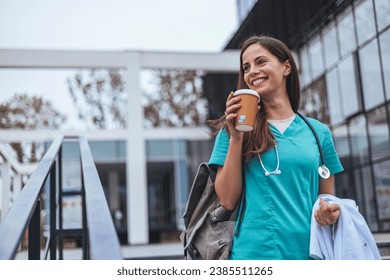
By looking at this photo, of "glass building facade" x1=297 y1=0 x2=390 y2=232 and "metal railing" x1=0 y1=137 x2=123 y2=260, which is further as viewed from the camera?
"glass building facade" x1=297 y1=0 x2=390 y2=232

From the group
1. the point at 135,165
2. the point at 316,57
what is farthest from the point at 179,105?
the point at 316,57

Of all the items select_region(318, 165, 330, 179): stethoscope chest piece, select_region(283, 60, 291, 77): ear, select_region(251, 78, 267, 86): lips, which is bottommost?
select_region(318, 165, 330, 179): stethoscope chest piece

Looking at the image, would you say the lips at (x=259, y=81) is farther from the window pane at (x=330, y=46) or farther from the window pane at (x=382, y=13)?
the window pane at (x=330, y=46)

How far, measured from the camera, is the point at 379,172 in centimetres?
829

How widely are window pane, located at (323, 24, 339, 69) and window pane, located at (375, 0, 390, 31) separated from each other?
4.81 feet

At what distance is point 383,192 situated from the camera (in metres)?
8.24

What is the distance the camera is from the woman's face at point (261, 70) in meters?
1.41

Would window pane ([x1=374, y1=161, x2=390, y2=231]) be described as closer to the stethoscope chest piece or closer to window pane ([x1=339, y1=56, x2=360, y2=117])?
window pane ([x1=339, y1=56, x2=360, y2=117])

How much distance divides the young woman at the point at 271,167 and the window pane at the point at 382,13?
680 centimetres

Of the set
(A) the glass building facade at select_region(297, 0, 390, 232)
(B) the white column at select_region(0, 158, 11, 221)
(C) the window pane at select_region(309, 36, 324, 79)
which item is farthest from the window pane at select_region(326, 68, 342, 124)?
(B) the white column at select_region(0, 158, 11, 221)

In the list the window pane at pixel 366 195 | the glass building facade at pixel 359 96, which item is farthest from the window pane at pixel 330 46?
the window pane at pixel 366 195

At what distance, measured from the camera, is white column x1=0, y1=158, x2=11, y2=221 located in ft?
10.6

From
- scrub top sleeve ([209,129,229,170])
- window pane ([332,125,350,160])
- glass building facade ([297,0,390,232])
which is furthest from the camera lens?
window pane ([332,125,350,160])
